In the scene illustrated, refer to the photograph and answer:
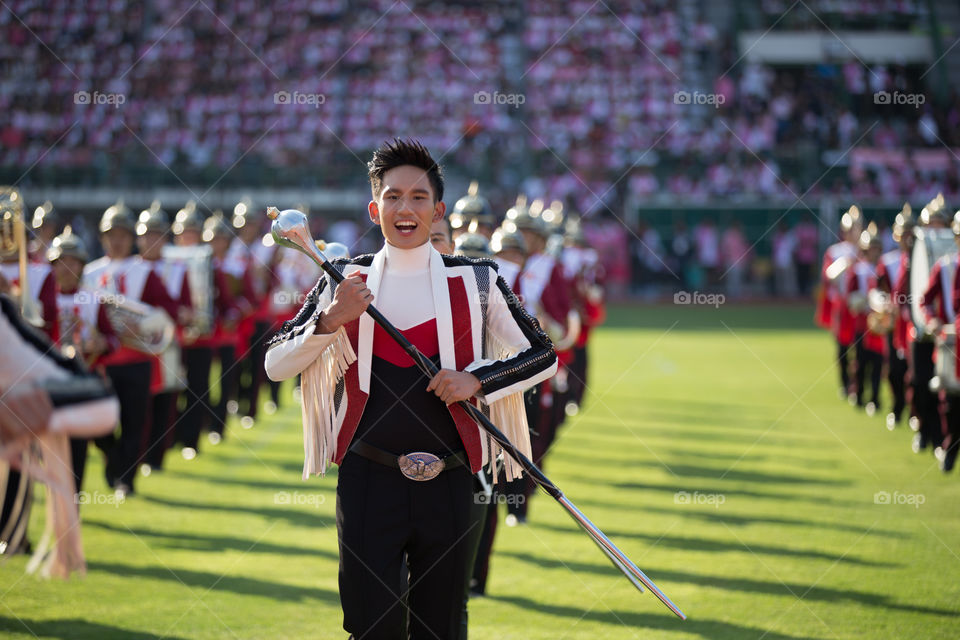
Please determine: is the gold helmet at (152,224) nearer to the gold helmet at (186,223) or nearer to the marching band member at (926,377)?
the gold helmet at (186,223)

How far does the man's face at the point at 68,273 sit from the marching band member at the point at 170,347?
106 cm

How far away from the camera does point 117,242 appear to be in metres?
9.16

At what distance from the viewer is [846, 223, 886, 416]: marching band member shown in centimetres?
1371

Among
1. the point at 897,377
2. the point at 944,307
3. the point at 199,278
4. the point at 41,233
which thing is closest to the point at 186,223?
the point at 199,278

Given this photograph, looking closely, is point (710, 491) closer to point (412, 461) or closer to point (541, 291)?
point (541, 291)

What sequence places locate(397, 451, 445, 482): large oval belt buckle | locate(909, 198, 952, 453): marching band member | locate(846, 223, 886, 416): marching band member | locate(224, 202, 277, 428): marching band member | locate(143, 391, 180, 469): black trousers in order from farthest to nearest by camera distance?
locate(846, 223, 886, 416): marching band member → locate(224, 202, 277, 428): marching band member → locate(909, 198, 952, 453): marching band member → locate(143, 391, 180, 469): black trousers → locate(397, 451, 445, 482): large oval belt buckle

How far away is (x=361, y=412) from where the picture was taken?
3947 mm

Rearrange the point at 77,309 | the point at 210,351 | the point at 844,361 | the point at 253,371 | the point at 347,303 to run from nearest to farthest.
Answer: the point at 347,303, the point at 77,309, the point at 210,351, the point at 253,371, the point at 844,361

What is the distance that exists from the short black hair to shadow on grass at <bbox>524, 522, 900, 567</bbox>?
4.47m

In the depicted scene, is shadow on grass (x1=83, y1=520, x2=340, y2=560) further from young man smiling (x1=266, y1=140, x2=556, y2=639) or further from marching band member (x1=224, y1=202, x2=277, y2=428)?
marching band member (x1=224, y1=202, x2=277, y2=428)

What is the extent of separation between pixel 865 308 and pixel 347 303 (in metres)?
11.1

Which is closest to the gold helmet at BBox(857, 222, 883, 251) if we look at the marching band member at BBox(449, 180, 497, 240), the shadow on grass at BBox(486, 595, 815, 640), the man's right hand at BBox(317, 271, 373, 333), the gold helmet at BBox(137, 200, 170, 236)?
the marching band member at BBox(449, 180, 497, 240)

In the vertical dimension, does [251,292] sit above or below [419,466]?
above
